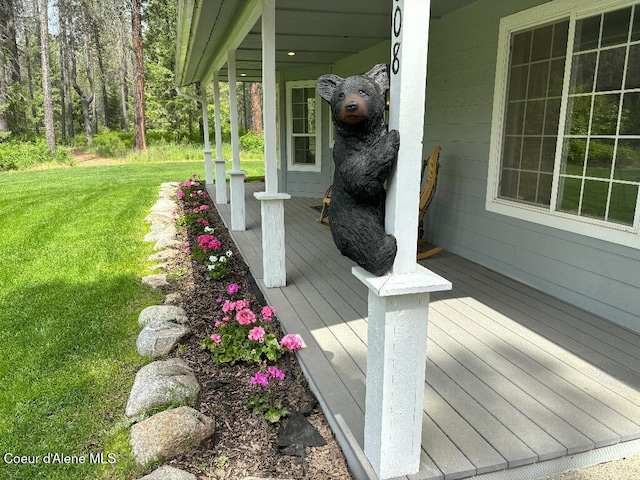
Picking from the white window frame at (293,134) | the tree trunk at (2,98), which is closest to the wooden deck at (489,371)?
the white window frame at (293,134)

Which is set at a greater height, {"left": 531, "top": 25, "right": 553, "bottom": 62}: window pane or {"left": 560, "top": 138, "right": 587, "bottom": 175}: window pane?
{"left": 531, "top": 25, "right": 553, "bottom": 62}: window pane

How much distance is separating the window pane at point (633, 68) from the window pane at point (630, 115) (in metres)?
0.07

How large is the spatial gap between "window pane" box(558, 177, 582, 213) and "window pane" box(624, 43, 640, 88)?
697mm

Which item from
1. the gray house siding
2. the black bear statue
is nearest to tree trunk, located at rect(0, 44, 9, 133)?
the gray house siding

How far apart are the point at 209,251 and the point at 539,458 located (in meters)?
3.83

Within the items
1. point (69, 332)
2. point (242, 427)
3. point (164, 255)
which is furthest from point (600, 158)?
point (164, 255)

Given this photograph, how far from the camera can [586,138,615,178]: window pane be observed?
121 inches

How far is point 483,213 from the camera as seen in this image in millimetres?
4266

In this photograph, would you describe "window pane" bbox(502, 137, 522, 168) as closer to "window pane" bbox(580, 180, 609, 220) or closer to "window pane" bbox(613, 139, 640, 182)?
"window pane" bbox(580, 180, 609, 220)

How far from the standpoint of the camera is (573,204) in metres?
3.33

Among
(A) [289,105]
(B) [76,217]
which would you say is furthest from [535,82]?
(B) [76,217]

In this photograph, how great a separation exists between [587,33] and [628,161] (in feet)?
3.14

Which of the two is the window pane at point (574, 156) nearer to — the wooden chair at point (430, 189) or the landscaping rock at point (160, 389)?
the wooden chair at point (430, 189)

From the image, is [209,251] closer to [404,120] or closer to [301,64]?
[404,120]
